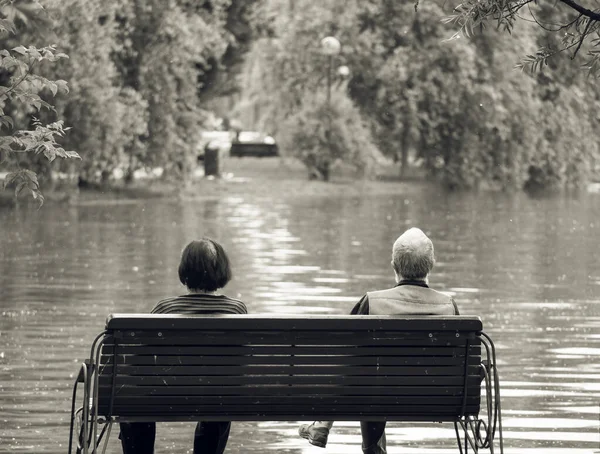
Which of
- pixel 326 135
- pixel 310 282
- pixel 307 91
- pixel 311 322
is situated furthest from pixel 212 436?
pixel 307 91

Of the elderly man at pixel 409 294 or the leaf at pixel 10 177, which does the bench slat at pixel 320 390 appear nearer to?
the elderly man at pixel 409 294

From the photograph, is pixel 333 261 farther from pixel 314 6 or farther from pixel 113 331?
pixel 314 6

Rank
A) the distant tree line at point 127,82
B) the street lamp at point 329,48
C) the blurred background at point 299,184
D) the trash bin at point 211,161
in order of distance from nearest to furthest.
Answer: the blurred background at point 299,184
the distant tree line at point 127,82
the street lamp at point 329,48
the trash bin at point 211,161

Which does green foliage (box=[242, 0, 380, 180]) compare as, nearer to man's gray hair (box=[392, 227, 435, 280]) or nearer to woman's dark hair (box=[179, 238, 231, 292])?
man's gray hair (box=[392, 227, 435, 280])

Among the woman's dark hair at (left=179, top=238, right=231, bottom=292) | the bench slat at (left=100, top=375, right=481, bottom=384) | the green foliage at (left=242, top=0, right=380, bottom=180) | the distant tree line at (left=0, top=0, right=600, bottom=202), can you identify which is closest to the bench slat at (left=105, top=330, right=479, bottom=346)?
the bench slat at (left=100, top=375, right=481, bottom=384)

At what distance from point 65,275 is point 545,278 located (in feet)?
18.7

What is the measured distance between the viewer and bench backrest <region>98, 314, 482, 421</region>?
6176mm

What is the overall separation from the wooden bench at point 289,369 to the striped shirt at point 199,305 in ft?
1.34

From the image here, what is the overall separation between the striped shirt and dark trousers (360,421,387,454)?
0.77 m

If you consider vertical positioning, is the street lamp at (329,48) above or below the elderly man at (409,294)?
above

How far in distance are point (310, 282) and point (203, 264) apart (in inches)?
443

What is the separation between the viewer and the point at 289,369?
6320 mm

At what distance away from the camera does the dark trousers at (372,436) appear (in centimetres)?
687

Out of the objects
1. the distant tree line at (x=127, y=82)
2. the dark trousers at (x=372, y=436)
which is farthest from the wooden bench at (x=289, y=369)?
the distant tree line at (x=127, y=82)
